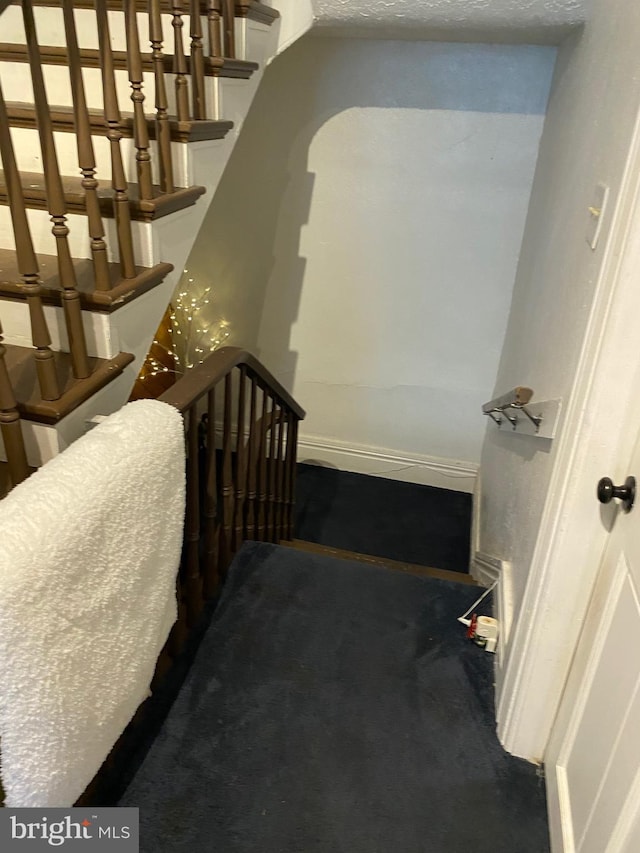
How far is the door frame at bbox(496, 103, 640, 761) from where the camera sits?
1.12 meters

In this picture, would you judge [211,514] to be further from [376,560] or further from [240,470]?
[376,560]

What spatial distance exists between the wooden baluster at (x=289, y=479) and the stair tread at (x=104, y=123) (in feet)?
3.71

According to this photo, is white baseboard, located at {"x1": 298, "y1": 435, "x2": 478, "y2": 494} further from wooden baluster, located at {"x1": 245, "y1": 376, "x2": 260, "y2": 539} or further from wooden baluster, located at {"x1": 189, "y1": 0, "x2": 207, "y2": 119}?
wooden baluster, located at {"x1": 189, "y1": 0, "x2": 207, "y2": 119}

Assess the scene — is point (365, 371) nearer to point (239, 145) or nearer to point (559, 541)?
point (239, 145)

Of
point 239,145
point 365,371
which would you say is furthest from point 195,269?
point 365,371

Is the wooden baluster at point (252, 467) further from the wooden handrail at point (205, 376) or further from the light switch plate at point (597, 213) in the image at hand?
the light switch plate at point (597, 213)

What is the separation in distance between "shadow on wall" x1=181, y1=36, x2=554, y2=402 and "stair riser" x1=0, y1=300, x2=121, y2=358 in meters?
1.95

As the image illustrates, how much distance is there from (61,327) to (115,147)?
1.45 ft

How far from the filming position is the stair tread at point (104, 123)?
1.77m

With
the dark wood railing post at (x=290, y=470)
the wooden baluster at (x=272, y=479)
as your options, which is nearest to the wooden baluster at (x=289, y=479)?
the dark wood railing post at (x=290, y=470)

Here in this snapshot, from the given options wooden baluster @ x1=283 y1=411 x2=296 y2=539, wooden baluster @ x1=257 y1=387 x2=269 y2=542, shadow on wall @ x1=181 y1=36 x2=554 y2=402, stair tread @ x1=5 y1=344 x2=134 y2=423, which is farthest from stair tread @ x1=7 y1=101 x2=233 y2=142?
shadow on wall @ x1=181 y1=36 x2=554 y2=402

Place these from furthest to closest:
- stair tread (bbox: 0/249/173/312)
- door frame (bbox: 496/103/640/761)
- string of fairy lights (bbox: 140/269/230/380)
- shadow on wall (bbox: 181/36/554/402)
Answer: string of fairy lights (bbox: 140/269/230/380), shadow on wall (bbox: 181/36/554/402), stair tread (bbox: 0/249/173/312), door frame (bbox: 496/103/640/761)

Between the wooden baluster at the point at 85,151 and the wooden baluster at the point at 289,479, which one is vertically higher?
the wooden baluster at the point at 85,151

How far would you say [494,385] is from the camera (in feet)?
11.0
